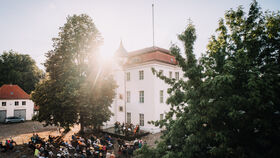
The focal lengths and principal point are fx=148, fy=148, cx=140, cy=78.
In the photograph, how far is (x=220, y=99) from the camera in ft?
15.0

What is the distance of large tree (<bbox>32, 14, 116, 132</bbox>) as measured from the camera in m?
15.9

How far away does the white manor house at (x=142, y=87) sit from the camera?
2139cm

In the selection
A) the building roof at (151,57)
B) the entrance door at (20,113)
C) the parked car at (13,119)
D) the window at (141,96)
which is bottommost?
the parked car at (13,119)

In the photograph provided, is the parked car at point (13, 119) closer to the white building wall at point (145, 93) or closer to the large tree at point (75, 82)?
the large tree at point (75, 82)

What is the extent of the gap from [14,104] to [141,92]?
30.2 meters

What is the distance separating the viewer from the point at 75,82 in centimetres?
1600

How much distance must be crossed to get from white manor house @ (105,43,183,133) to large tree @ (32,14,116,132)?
5.51m

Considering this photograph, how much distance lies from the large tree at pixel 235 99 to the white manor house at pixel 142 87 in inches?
601

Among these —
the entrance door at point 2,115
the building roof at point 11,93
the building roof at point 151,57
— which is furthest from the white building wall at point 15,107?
the building roof at point 151,57

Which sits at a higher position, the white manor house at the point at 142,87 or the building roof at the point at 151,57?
the building roof at the point at 151,57

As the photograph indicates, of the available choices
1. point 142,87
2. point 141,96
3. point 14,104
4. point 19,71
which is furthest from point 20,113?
point 142,87

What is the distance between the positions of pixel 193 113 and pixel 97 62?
15.7 m

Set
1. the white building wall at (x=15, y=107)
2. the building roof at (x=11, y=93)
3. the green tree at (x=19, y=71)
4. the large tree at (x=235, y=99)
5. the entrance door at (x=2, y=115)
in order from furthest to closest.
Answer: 1. the green tree at (x=19, y=71)
2. the building roof at (x=11, y=93)
3. the white building wall at (x=15, y=107)
4. the entrance door at (x=2, y=115)
5. the large tree at (x=235, y=99)

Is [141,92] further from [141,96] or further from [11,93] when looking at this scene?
[11,93]
